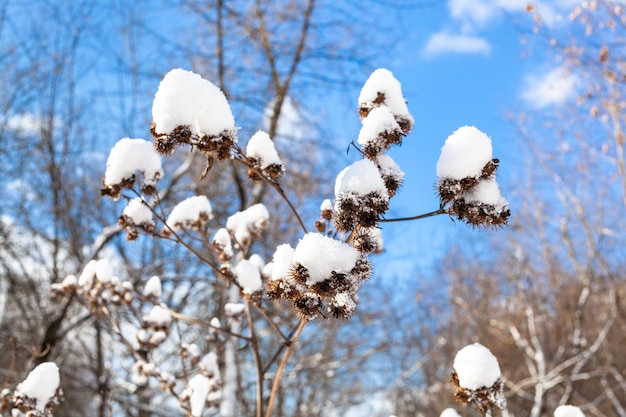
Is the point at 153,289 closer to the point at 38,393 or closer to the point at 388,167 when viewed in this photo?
the point at 38,393

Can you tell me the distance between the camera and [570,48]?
23.2 ft

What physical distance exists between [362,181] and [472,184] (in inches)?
11.2

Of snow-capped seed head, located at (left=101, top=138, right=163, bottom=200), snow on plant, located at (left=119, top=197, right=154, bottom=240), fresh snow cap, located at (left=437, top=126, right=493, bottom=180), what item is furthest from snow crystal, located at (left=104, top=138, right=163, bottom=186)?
fresh snow cap, located at (left=437, top=126, right=493, bottom=180)

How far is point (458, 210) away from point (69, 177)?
879 centimetres

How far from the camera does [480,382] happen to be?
1.40 metres

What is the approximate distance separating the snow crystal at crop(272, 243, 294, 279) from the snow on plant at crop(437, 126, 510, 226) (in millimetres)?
421

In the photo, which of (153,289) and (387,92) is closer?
(387,92)

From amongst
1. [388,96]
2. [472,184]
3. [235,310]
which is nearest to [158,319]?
[235,310]

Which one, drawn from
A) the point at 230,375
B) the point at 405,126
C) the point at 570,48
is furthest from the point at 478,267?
the point at 405,126

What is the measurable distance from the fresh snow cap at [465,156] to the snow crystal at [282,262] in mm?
440

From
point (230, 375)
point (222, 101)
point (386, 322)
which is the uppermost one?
point (386, 322)

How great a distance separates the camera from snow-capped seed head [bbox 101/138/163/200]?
1783mm

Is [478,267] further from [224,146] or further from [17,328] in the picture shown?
[224,146]

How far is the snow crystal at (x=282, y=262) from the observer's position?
Answer: 135 centimetres
